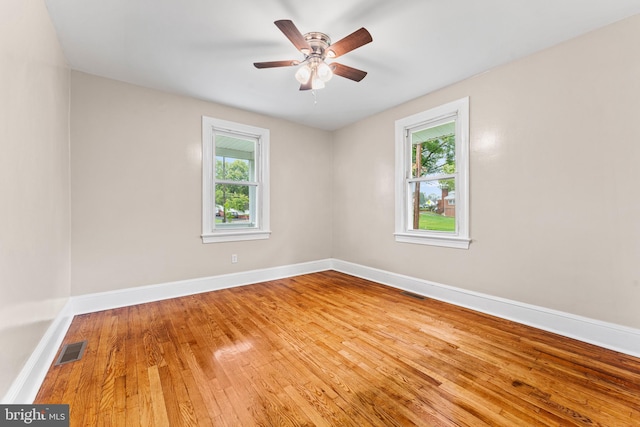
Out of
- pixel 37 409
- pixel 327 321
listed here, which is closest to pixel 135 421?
pixel 37 409

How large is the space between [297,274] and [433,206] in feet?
8.07

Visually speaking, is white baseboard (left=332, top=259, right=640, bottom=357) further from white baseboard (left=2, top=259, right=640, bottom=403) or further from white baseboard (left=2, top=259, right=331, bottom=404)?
white baseboard (left=2, top=259, right=331, bottom=404)

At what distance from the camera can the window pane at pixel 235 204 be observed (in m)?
3.87

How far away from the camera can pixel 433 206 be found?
3537mm

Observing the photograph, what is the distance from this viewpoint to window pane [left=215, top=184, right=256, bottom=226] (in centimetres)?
387

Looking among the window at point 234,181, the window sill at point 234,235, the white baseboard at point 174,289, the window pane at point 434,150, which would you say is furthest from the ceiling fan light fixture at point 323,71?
the white baseboard at point 174,289

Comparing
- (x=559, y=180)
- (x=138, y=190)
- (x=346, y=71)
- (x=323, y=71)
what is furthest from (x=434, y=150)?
(x=138, y=190)

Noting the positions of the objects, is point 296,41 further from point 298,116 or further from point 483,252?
point 483,252

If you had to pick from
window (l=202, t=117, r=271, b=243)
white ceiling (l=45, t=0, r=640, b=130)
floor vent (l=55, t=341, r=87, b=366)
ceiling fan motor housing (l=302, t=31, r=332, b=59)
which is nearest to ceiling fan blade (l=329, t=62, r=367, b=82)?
ceiling fan motor housing (l=302, t=31, r=332, b=59)

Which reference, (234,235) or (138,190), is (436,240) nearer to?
(234,235)

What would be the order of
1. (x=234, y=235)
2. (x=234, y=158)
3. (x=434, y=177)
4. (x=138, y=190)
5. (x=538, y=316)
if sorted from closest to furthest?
(x=538, y=316)
(x=138, y=190)
(x=434, y=177)
(x=234, y=235)
(x=234, y=158)

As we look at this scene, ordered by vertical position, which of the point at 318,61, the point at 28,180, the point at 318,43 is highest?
the point at 318,43

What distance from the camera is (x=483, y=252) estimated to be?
2936 mm

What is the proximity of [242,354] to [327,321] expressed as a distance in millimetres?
924
